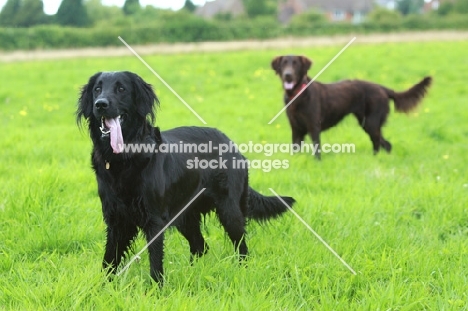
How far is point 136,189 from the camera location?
288 cm

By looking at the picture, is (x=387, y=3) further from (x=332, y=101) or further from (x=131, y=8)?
(x=332, y=101)

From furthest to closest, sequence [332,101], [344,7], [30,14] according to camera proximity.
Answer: [344,7] → [30,14] → [332,101]

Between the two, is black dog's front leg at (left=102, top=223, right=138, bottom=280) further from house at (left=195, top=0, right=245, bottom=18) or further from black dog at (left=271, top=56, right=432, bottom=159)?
house at (left=195, top=0, right=245, bottom=18)

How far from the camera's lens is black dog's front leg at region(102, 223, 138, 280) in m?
3.05

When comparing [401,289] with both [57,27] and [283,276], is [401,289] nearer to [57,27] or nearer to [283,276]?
[283,276]

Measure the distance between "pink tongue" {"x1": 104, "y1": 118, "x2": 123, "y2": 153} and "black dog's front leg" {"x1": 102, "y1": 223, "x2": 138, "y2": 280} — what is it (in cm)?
53

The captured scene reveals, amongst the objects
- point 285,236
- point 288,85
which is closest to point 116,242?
point 285,236

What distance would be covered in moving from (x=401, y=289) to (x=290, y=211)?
1235 millimetres

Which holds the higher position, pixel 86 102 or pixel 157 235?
pixel 86 102

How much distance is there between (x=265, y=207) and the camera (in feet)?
12.2

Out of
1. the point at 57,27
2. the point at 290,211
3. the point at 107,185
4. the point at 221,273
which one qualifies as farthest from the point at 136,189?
the point at 57,27

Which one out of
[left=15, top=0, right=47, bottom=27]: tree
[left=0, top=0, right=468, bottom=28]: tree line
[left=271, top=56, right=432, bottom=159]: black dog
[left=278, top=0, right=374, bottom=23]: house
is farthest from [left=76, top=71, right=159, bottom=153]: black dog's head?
[left=278, top=0, right=374, bottom=23]: house

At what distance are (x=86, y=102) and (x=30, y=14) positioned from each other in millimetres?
16816

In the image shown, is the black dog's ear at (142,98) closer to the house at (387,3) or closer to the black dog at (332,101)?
the black dog at (332,101)
